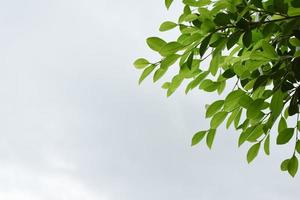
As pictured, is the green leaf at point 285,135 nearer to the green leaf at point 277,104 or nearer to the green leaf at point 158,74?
the green leaf at point 277,104

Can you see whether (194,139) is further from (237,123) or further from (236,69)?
(236,69)

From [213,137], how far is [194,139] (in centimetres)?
12

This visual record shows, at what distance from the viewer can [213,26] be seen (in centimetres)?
193

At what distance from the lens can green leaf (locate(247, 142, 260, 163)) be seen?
2488 millimetres

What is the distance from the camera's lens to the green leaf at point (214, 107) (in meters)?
2.52

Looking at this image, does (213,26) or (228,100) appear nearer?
(213,26)

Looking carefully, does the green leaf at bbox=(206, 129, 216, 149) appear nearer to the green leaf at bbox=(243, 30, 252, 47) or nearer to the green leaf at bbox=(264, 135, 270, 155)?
the green leaf at bbox=(264, 135, 270, 155)

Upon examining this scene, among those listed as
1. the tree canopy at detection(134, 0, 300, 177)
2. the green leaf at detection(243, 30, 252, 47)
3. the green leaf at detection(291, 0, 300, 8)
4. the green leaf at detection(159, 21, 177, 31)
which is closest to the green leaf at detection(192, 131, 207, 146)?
the tree canopy at detection(134, 0, 300, 177)

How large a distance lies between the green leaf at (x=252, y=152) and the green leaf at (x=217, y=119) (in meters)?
0.23

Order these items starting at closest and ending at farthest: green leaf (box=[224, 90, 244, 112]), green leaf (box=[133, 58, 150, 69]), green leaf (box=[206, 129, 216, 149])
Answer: green leaf (box=[224, 90, 244, 112]) → green leaf (box=[133, 58, 150, 69]) → green leaf (box=[206, 129, 216, 149])

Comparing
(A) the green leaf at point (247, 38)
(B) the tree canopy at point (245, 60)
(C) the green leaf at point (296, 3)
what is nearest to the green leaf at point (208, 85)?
(B) the tree canopy at point (245, 60)

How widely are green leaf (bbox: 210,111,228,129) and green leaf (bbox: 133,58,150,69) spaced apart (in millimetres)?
489

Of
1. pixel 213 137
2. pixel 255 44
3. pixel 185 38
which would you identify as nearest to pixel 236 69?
pixel 255 44

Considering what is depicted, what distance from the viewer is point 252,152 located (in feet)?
8.20
